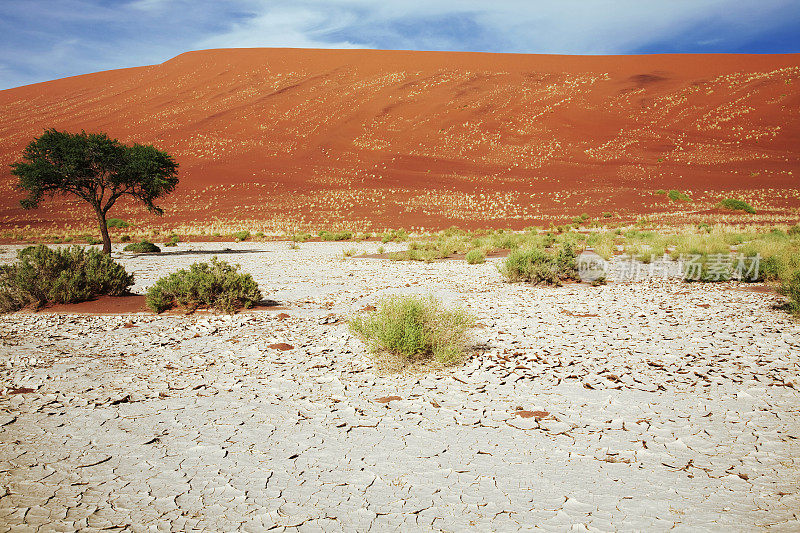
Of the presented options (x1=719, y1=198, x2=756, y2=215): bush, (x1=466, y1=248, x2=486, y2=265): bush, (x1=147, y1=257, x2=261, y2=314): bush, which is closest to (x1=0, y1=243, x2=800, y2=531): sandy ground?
(x1=147, y1=257, x2=261, y2=314): bush

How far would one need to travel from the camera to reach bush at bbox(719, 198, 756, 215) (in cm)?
3858

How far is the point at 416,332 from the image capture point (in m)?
6.06

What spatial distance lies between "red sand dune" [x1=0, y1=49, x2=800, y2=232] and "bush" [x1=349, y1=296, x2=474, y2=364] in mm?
34889

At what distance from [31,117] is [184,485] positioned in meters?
100

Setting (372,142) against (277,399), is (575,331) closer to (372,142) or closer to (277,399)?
(277,399)

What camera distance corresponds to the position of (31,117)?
78562 mm

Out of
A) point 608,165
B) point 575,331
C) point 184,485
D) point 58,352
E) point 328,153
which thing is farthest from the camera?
point 328,153

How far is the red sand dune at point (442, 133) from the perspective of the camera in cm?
4650

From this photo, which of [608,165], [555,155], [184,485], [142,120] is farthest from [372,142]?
[184,485]

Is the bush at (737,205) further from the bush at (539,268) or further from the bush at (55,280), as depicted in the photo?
the bush at (55,280)

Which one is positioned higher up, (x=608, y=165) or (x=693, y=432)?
(x=608, y=165)

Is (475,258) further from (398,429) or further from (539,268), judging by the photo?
(398,429)

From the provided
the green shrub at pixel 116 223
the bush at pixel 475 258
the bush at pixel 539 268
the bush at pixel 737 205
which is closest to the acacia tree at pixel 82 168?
the bush at pixel 475 258

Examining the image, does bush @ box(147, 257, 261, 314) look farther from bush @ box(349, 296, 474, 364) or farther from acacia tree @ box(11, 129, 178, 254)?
acacia tree @ box(11, 129, 178, 254)
